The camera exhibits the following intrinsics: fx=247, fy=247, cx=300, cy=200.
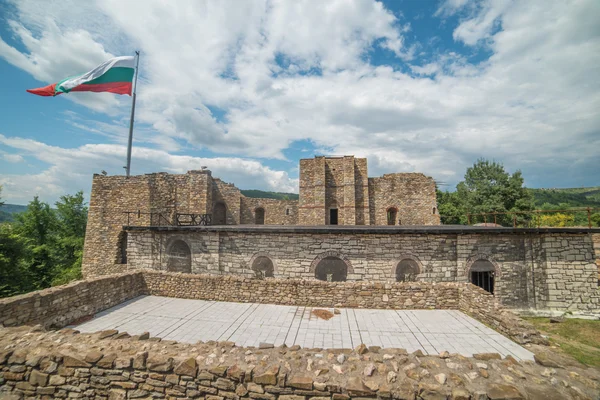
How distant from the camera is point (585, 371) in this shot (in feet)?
12.4

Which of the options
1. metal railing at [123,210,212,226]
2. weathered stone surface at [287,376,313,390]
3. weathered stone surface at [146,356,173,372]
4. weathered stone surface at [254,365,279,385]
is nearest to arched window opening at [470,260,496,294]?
weathered stone surface at [287,376,313,390]

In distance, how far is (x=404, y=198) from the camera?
22.6 metres

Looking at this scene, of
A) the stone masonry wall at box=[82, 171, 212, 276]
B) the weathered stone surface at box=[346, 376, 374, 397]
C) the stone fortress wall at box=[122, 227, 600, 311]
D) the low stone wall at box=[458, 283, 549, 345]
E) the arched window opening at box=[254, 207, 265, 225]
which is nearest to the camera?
the weathered stone surface at box=[346, 376, 374, 397]

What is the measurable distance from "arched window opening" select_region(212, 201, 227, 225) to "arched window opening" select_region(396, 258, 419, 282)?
1665 cm

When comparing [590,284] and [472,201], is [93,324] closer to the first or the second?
[590,284]

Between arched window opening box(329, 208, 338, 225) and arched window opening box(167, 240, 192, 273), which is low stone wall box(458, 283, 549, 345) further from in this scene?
arched window opening box(329, 208, 338, 225)

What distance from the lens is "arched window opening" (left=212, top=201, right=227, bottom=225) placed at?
23016 millimetres

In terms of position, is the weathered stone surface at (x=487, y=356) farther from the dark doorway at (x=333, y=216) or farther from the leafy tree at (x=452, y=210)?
the leafy tree at (x=452, y=210)

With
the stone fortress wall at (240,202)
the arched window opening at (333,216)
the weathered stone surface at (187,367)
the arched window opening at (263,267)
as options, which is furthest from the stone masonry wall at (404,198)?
the weathered stone surface at (187,367)

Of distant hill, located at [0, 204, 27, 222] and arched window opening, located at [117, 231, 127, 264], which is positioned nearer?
arched window opening, located at [117, 231, 127, 264]

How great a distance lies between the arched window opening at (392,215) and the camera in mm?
22766

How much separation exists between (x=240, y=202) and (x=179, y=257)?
1095cm

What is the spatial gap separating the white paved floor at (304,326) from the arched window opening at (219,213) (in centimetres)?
1439

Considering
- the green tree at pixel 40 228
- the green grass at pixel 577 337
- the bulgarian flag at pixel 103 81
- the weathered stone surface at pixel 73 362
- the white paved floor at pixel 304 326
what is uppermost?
the bulgarian flag at pixel 103 81
